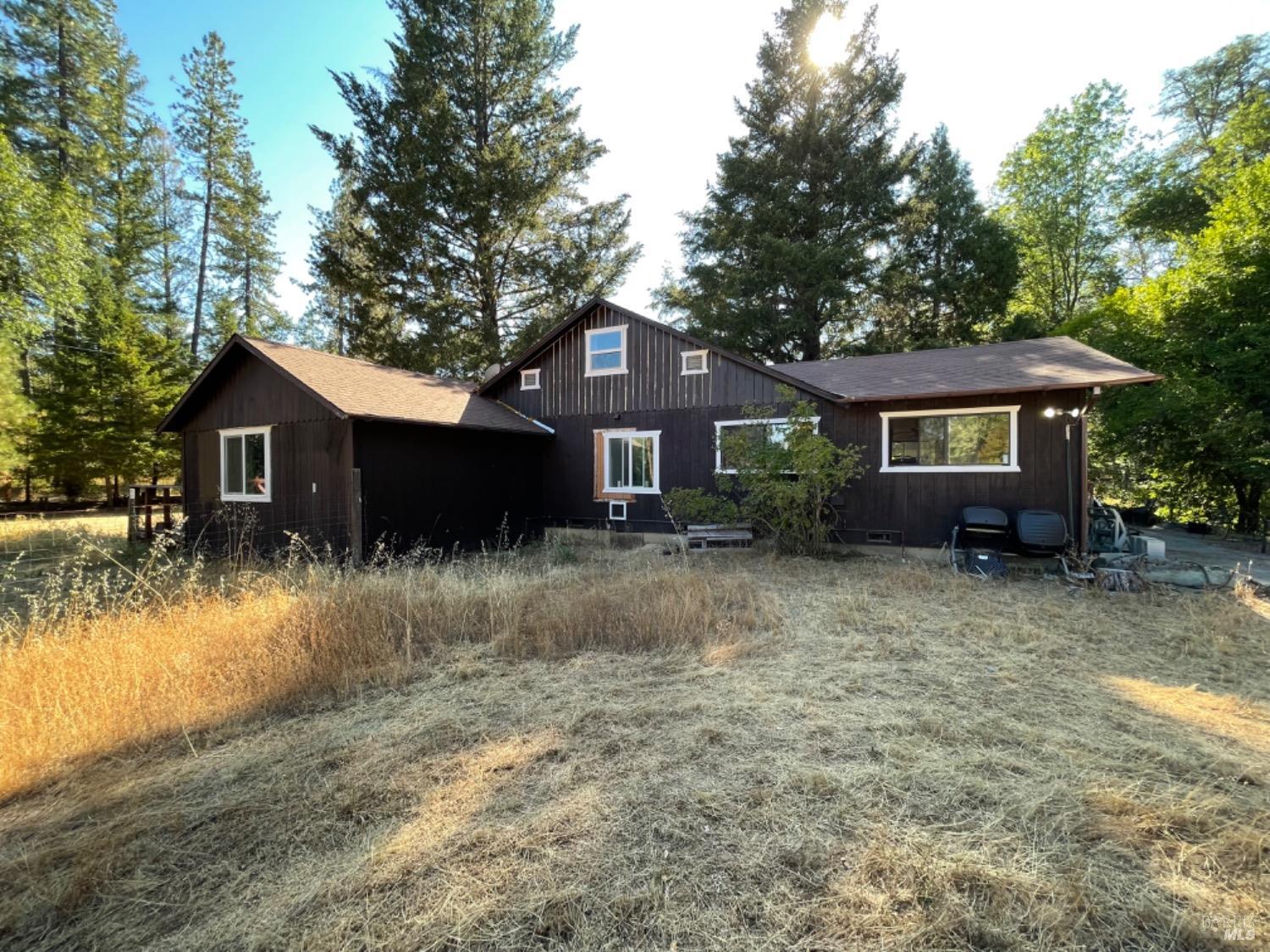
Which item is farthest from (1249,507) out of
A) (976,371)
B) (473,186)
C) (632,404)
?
(473,186)

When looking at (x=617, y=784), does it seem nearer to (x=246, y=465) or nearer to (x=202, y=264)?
(x=246, y=465)

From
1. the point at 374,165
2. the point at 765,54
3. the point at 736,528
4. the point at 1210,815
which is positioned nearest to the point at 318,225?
the point at 374,165

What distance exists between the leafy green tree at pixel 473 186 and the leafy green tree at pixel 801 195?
13.4 feet

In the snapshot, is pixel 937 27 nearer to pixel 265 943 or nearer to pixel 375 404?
pixel 375 404

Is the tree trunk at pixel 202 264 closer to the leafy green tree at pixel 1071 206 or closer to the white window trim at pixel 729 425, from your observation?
the white window trim at pixel 729 425

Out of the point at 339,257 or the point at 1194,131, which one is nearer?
the point at 339,257

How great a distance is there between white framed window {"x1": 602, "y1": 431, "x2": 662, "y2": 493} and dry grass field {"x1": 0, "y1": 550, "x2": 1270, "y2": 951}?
6.31 metres

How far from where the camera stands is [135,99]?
20234 mm

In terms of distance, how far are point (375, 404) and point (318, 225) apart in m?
15.4

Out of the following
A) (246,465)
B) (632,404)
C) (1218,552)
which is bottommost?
(1218,552)

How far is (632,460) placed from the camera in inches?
453

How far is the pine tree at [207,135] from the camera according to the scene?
67.8 ft

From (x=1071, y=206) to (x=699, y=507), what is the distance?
2060 cm

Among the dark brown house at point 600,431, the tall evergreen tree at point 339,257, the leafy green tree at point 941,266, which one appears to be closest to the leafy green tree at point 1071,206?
the leafy green tree at point 941,266
